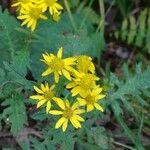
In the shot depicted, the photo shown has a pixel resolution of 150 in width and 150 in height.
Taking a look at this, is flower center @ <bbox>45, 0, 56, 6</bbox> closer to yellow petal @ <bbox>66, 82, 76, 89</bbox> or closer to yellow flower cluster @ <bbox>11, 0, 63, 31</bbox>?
yellow flower cluster @ <bbox>11, 0, 63, 31</bbox>

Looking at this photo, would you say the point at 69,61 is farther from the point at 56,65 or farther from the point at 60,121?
the point at 60,121

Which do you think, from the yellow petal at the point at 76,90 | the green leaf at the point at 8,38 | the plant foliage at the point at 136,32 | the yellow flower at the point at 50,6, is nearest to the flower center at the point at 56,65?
the yellow petal at the point at 76,90

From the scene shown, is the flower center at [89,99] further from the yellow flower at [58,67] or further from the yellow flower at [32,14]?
the yellow flower at [32,14]

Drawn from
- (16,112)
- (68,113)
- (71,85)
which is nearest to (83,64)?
(71,85)

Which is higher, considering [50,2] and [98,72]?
[50,2]

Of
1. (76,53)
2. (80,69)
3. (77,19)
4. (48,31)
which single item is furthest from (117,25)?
(80,69)

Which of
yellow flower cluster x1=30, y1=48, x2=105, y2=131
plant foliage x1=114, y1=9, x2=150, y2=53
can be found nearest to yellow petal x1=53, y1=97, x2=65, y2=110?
yellow flower cluster x1=30, y1=48, x2=105, y2=131

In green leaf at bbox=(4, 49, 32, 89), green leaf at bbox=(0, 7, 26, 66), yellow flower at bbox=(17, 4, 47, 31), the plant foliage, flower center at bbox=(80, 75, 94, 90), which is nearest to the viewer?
flower center at bbox=(80, 75, 94, 90)
